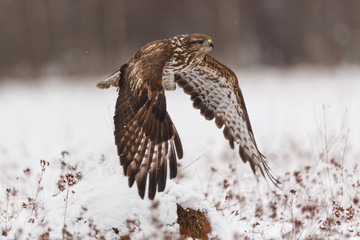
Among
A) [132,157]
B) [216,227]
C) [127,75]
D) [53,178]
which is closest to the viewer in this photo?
[132,157]

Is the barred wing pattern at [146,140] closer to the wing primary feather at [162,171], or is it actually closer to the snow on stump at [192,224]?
the wing primary feather at [162,171]

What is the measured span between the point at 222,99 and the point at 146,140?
6.25ft

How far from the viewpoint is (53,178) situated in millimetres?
7039

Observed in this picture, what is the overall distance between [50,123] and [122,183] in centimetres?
929

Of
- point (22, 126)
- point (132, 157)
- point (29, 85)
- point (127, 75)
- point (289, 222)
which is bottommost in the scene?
point (29, 85)

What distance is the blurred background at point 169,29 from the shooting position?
22.0 metres

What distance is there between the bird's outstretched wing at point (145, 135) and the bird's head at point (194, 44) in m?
1.03

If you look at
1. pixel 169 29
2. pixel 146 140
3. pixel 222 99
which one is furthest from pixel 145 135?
pixel 169 29

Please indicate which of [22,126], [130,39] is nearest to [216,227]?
[22,126]

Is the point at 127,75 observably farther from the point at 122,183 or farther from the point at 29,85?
the point at 29,85

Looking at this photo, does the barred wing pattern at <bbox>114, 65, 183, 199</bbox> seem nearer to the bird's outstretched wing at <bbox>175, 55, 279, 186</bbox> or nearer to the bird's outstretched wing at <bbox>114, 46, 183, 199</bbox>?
the bird's outstretched wing at <bbox>114, 46, 183, 199</bbox>

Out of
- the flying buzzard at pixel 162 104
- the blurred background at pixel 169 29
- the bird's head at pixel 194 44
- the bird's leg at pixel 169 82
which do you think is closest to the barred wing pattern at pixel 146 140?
the flying buzzard at pixel 162 104

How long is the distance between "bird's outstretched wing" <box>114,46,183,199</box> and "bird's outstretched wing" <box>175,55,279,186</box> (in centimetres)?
139

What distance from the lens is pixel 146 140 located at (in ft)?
12.4
